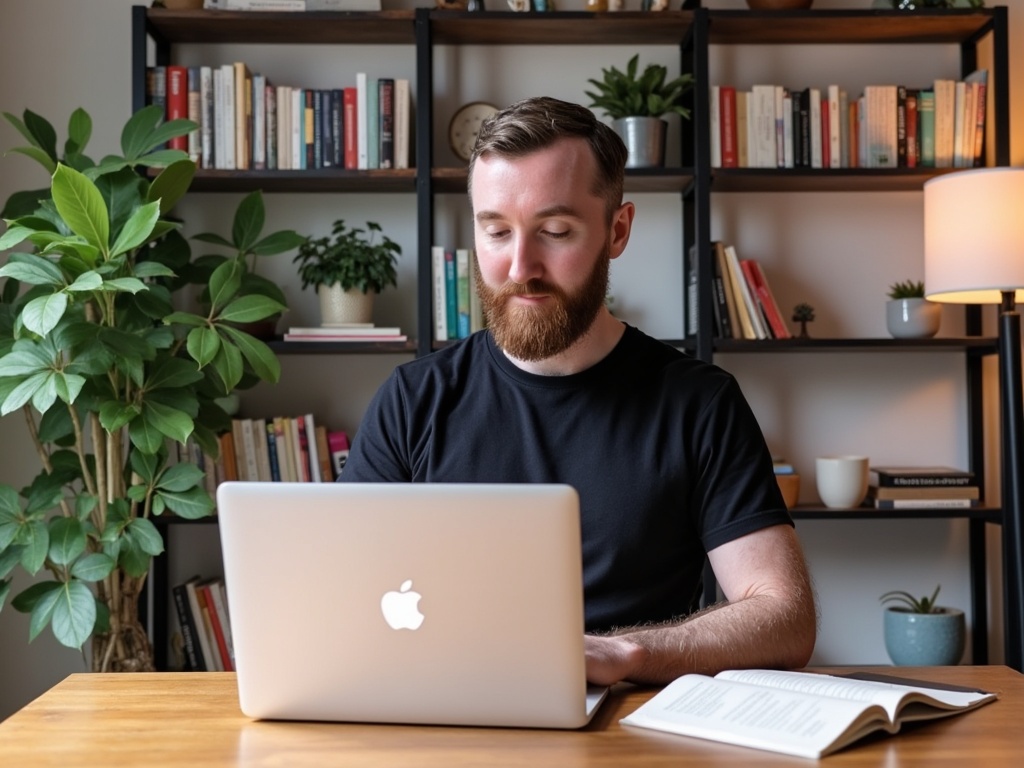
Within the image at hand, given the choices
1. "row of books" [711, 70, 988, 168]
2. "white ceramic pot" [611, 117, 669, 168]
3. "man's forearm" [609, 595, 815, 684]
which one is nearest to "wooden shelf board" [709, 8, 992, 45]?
"row of books" [711, 70, 988, 168]

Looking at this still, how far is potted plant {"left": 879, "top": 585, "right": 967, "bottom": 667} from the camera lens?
3051mm

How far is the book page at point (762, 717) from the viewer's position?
1.04 meters

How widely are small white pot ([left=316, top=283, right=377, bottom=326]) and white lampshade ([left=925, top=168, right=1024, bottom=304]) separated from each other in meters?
1.50

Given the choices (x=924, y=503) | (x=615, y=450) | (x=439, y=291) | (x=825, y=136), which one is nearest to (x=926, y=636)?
(x=924, y=503)

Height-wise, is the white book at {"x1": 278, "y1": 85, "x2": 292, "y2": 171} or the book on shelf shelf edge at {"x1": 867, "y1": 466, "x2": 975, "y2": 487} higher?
the white book at {"x1": 278, "y1": 85, "x2": 292, "y2": 171}

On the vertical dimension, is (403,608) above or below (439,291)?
below

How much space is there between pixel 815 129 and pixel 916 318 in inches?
23.4

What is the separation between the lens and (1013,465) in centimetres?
286

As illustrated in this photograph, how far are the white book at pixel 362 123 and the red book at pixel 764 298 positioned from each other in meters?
1.07

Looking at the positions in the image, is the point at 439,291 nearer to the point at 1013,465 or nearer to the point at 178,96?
the point at 178,96

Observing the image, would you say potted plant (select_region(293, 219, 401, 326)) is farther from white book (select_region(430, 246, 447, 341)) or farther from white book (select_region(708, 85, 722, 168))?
white book (select_region(708, 85, 722, 168))

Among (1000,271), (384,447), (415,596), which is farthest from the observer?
(1000,271)

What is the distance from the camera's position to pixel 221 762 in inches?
40.8

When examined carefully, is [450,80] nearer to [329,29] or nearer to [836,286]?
[329,29]
